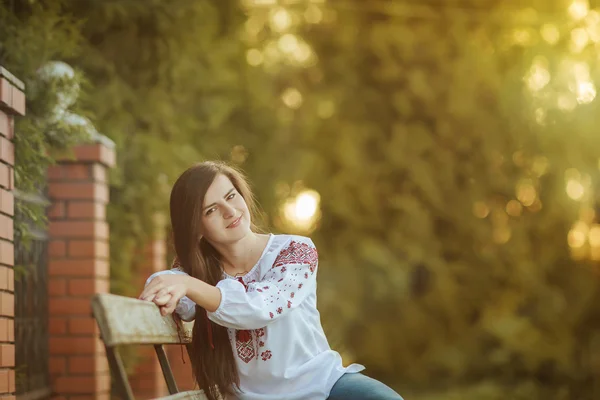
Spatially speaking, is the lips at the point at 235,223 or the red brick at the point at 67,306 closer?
the lips at the point at 235,223

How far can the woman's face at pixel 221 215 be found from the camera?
9.13 ft

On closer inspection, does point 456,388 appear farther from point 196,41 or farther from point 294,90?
point 196,41

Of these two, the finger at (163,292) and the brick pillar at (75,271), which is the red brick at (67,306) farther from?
the finger at (163,292)

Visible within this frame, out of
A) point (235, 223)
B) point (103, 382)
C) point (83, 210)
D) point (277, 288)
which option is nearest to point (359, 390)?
point (277, 288)

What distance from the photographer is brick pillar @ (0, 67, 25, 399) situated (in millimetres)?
3607

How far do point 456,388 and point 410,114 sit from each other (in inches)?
127

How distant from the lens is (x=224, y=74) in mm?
7672

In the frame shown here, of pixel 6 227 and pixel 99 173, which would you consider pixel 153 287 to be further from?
pixel 99 173

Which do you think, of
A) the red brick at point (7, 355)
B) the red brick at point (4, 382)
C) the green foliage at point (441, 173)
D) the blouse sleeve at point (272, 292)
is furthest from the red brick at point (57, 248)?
the green foliage at point (441, 173)

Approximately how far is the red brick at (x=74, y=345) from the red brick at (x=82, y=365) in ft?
0.13

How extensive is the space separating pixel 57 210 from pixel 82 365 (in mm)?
883

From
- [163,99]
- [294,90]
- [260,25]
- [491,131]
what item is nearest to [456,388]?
[491,131]

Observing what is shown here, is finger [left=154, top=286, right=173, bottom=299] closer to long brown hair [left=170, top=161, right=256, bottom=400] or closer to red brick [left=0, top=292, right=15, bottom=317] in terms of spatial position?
long brown hair [left=170, top=161, right=256, bottom=400]

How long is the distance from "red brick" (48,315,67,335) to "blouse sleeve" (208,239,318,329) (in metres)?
2.65
